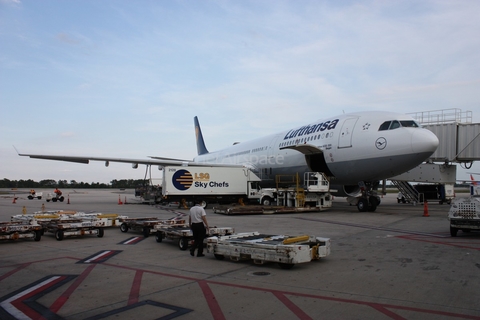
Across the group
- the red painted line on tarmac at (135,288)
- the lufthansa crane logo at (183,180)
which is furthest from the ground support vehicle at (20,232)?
the lufthansa crane logo at (183,180)

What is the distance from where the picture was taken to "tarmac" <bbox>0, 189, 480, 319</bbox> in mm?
5128

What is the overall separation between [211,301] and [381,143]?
14836mm

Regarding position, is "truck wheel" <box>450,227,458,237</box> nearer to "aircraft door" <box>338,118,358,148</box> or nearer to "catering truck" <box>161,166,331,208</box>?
"aircraft door" <box>338,118,358,148</box>

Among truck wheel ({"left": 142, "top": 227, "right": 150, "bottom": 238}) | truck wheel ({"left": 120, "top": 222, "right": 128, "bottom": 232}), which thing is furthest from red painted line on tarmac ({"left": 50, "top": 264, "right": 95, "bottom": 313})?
truck wheel ({"left": 120, "top": 222, "right": 128, "bottom": 232})

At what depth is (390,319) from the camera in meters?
4.79

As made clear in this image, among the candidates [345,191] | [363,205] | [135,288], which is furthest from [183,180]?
[135,288]

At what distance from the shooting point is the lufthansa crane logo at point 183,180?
2439cm

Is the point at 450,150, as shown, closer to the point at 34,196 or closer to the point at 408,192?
the point at 408,192

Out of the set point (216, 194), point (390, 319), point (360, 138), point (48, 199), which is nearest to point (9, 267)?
point (390, 319)

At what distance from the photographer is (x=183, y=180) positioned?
966 inches

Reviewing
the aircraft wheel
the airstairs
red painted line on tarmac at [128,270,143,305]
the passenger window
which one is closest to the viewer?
red painted line on tarmac at [128,270,143,305]

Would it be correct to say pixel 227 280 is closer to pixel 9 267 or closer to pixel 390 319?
pixel 390 319

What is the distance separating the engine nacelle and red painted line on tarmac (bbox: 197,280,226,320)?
58.0 ft

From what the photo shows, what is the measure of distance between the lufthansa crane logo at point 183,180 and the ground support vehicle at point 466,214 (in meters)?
15.8
